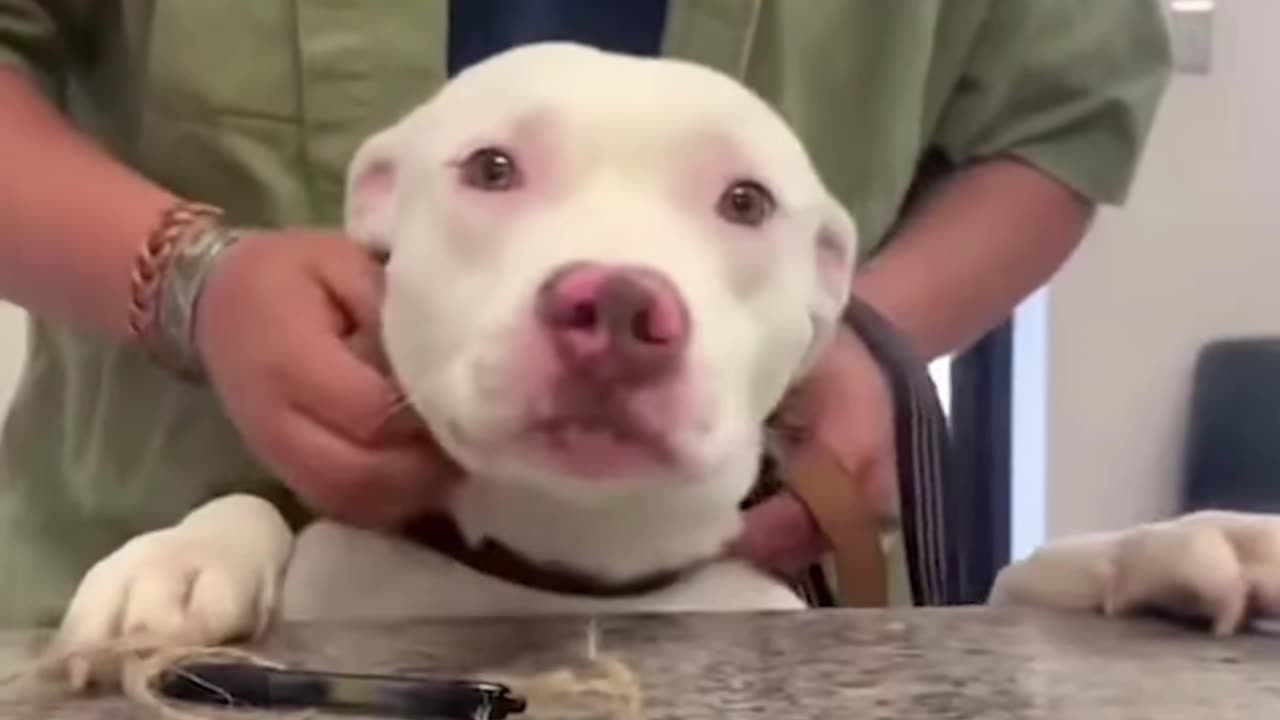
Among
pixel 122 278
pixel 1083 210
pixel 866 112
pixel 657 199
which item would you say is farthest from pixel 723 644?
pixel 1083 210

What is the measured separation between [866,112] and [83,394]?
396mm

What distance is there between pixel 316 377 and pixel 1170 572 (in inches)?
12.9

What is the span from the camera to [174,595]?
2.67ft

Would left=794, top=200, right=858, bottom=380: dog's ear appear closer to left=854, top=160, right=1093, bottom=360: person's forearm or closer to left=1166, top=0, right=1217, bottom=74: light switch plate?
left=854, top=160, right=1093, bottom=360: person's forearm

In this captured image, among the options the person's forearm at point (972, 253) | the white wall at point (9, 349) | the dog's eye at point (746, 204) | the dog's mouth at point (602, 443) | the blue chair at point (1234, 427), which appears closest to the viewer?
the dog's mouth at point (602, 443)

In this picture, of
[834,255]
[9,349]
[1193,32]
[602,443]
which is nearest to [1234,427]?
[1193,32]

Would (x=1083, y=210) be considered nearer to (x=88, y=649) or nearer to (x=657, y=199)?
(x=657, y=199)

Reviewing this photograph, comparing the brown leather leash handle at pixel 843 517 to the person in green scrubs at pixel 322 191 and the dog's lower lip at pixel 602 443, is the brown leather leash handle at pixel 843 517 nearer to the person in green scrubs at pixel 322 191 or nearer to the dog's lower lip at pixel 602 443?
the person in green scrubs at pixel 322 191

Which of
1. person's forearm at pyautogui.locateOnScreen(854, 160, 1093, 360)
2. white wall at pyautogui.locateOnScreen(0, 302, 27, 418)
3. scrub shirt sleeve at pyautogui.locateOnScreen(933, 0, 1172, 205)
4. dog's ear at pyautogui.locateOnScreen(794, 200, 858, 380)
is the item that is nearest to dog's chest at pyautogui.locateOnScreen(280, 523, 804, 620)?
dog's ear at pyautogui.locateOnScreen(794, 200, 858, 380)

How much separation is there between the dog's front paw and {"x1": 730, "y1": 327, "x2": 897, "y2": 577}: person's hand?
0.07 meters

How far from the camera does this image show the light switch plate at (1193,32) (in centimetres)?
270

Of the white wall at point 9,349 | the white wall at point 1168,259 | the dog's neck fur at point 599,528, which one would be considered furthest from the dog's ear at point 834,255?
the white wall at point 1168,259

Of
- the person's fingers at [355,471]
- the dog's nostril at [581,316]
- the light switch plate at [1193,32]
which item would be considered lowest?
the light switch plate at [1193,32]

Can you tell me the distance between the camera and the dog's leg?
0.73 meters
